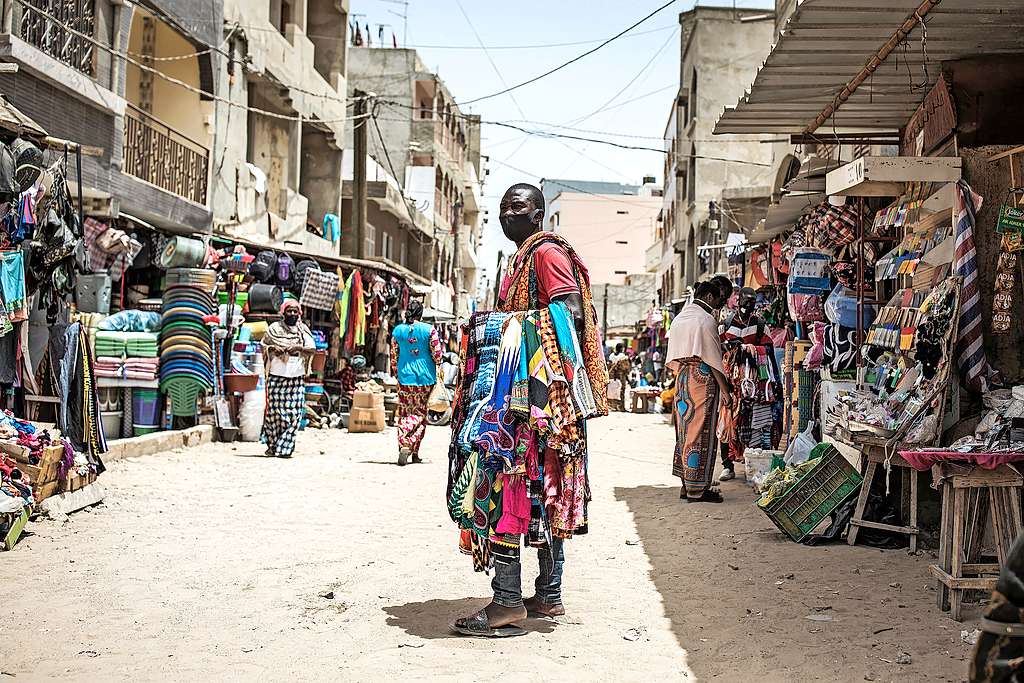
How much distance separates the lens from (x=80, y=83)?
12.4 meters

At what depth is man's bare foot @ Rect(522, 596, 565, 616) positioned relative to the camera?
4.90 m

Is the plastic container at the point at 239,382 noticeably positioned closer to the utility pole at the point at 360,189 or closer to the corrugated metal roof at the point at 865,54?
the corrugated metal roof at the point at 865,54

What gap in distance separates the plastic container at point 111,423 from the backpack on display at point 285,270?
3.73m

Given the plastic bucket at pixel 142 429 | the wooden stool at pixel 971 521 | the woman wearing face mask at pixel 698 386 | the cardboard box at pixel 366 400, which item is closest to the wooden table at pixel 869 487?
the wooden stool at pixel 971 521

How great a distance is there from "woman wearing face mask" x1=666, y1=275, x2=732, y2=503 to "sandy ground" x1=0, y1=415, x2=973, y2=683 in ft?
1.14

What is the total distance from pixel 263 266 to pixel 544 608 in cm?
1137

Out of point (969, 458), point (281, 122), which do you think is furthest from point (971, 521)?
point (281, 122)

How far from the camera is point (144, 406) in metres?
12.9

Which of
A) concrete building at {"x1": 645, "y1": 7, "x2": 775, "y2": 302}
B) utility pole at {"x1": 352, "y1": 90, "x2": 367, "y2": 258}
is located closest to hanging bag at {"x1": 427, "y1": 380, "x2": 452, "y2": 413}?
utility pole at {"x1": 352, "y1": 90, "x2": 367, "y2": 258}

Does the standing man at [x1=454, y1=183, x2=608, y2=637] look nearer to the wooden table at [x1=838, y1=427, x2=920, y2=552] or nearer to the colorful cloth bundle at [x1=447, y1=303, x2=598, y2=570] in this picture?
the colorful cloth bundle at [x1=447, y1=303, x2=598, y2=570]

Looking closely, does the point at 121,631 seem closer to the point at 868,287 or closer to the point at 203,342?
the point at 868,287

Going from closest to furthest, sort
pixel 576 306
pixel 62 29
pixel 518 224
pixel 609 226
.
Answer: pixel 576 306 → pixel 518 224 → pixel 62 29 → pixel 609 226

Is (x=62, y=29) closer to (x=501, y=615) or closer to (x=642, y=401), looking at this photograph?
(x=501, y=615)

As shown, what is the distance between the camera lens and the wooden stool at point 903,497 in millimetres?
6352
